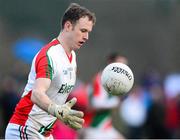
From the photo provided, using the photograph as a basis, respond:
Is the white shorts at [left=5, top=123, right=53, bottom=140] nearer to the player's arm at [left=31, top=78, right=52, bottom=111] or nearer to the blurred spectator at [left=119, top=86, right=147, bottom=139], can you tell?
the player's arm at [left=31, top=78, right=52, bottom=111]

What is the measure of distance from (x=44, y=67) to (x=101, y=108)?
6024 millimetres

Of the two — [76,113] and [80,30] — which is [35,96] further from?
[80,30]

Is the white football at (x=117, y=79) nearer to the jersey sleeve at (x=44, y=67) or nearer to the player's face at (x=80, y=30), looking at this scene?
the player's face at (x=80, y=30)

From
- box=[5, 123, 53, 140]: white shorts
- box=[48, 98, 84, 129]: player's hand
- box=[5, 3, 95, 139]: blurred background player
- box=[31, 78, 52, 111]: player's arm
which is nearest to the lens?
box=[48, 98, 84, 129]: player's hand

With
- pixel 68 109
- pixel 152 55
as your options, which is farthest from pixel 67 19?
pixel 152 55

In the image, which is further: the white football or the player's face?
the white football

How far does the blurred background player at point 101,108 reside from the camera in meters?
13.5

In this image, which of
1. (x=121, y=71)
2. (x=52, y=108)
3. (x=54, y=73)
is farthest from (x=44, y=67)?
(x=121, y=71)

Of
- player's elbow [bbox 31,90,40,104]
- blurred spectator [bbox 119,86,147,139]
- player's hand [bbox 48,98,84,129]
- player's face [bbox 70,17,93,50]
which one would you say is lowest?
blurred spectator [bbox 119,86,147,139]

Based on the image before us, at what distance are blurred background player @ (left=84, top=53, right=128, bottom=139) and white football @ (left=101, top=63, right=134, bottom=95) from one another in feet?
15.5

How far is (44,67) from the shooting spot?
7777mm

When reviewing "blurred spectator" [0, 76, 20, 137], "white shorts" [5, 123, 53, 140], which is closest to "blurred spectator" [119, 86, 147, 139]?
"blurred spectator" [0, 76, 20, 137]

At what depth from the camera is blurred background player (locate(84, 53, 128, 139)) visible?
13516 mm

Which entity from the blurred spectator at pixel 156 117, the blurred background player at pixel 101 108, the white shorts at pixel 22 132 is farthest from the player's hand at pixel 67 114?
the blurred spectator at pixel 156 117
